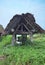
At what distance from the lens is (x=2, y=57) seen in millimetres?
11219

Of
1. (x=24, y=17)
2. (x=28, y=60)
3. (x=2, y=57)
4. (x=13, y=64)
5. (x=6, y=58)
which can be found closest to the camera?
(x=28, y=60)

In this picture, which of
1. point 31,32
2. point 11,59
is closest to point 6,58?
point 11,59

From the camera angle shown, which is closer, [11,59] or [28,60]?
[28,60]

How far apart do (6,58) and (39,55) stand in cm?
215

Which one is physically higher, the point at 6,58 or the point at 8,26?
the point at 8,26

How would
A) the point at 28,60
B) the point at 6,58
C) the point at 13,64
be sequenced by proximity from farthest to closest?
1. the point at 6,58
2. the point at 13,64
3. the point at 28,60

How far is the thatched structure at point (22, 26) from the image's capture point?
14578 millimetres

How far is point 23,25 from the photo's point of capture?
1468cm

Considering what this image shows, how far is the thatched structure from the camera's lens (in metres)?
14.6

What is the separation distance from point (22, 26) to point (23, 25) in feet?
0.28

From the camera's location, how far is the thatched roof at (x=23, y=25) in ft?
47.8

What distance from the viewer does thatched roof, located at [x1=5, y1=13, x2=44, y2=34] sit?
14.6m

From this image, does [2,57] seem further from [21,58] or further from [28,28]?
[28,28]


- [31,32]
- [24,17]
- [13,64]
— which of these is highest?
[24,17]
